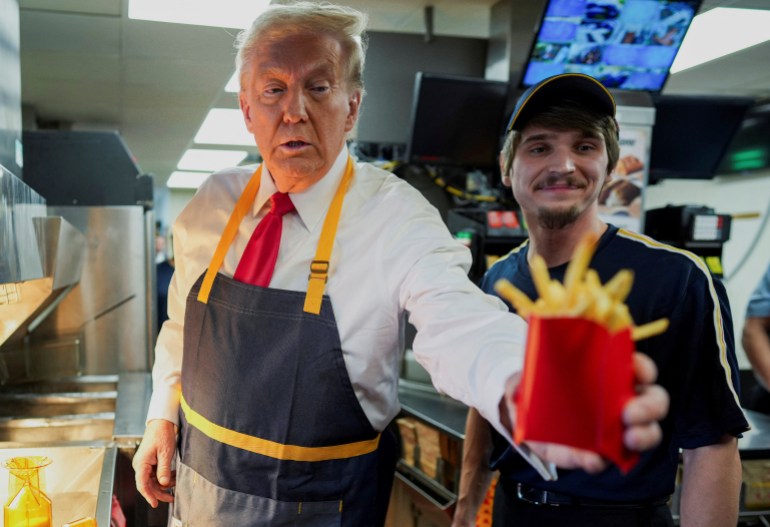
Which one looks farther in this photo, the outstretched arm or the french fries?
the outstretched arm

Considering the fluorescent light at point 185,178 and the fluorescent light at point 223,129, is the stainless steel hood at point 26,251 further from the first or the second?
the fluorescent light at point 185,178

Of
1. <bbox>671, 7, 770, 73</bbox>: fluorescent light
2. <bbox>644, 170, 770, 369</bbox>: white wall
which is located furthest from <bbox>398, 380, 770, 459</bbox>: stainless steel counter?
<bbox>644, 170, 770, 369</bbox>: white wall

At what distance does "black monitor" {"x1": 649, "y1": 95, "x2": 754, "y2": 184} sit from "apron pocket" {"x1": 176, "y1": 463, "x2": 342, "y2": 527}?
3086mm

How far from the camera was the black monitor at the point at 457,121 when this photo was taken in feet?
11.2

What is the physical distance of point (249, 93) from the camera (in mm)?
1426

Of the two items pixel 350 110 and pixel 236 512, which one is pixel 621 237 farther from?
pixel 236 512

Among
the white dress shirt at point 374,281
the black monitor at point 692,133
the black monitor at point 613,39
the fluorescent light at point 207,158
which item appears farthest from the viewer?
the fluorescent light at point 207,158

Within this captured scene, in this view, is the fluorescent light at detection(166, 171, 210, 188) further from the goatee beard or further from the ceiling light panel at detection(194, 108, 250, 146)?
the goatee beard

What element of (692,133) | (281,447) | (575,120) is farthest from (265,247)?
(692,133)

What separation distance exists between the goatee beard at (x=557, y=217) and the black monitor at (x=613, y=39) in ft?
6.50

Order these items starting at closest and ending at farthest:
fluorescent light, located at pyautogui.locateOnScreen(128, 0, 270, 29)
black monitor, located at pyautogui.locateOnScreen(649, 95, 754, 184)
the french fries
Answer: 1. the french fries
2. black monitor, located at pyautogui.locateOnScreen(649, 95, 754, 184)
3. fluorescent light, located at pyautogui.locateOnScreen(128, 0, 270, 29)

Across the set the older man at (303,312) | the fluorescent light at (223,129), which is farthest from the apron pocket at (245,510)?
the fluorescent light at (223,129)

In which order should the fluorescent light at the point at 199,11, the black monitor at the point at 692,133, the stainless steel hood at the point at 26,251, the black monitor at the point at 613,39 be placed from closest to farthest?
the stainless steel hood at the point at 26,251 < the black monitor at the point at 613,39 < the black monitor at the point at 692,133 < the fluorescent light at the point at 199,11

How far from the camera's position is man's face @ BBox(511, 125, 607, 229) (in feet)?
4.99
